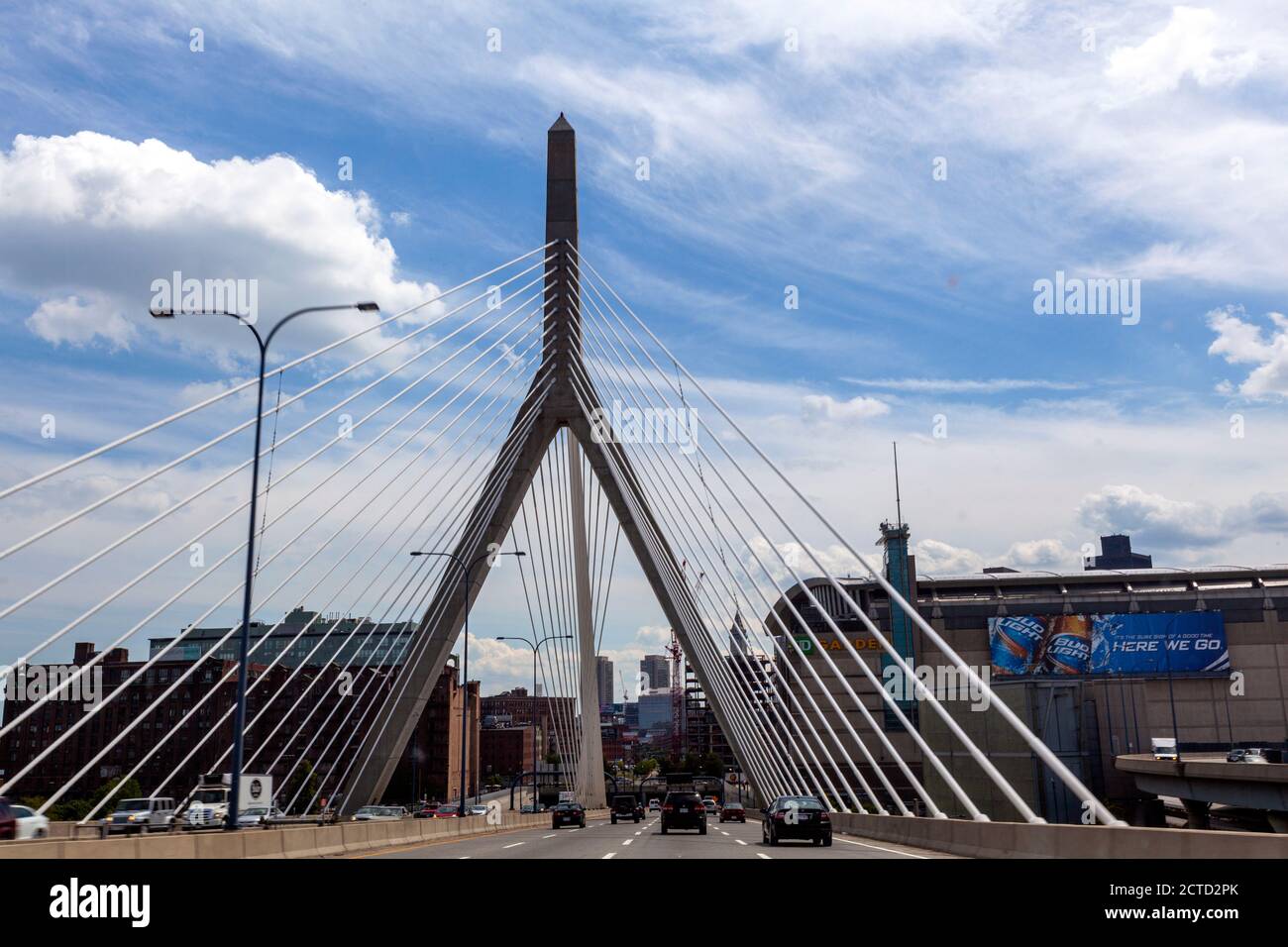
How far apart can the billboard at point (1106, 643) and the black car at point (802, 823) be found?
3529 inches

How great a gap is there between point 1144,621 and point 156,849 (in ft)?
360

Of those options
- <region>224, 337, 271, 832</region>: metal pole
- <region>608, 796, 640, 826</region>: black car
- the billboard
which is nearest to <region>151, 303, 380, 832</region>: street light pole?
<region>224, 337, 271, 832</region>: metal pole

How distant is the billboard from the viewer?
10900 cm

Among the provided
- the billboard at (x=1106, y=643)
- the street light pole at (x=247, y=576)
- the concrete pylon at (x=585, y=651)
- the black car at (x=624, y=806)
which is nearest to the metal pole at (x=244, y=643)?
the street light pole at (x=247, y=576)

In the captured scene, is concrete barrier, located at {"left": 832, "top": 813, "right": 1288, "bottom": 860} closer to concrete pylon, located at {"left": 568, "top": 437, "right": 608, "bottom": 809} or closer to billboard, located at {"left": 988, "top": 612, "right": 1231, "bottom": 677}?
concrete pylon, located at {"left": 568, "top": 437, "right": 608, "bottom": 809}

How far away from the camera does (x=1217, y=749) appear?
311 feet

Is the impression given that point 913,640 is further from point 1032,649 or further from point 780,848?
point 780,848

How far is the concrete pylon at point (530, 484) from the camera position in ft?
142

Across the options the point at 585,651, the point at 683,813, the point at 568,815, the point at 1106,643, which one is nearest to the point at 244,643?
the point at 683,813

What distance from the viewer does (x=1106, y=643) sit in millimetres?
112688

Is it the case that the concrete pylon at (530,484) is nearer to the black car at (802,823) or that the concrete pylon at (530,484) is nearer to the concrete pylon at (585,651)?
the concrete pylon at (585,651)
